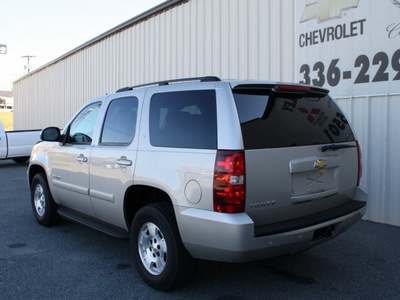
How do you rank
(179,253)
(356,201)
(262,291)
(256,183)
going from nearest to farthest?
(256,183), (179,253), (262,291), (356,201)

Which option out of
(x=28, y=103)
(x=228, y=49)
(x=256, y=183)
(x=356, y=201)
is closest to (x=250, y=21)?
(x=228, y=49)

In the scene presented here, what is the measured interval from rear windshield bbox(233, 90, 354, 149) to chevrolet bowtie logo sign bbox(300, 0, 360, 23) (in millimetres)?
3163

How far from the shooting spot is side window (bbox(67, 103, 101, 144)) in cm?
461

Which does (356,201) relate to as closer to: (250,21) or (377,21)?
(377,21)

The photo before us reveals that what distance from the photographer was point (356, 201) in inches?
147

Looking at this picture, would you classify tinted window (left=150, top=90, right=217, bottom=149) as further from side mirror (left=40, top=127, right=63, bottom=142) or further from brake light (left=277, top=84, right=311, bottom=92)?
side mirror (left=40, top=127, right=63, bottom=142)

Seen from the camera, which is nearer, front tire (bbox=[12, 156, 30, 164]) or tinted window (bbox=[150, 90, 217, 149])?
tinted window (bbox=[150, 90, 217, 149])

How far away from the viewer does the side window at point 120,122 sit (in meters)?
3.93

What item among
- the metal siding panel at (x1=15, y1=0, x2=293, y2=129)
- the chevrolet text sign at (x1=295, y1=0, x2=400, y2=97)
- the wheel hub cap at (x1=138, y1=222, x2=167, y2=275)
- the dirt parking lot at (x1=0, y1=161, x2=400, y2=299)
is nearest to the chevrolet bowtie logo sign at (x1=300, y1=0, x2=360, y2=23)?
the chevrolet text sign at (x1=295, y1=0, x2=400, y2=97)

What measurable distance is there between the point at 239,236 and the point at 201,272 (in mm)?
1282

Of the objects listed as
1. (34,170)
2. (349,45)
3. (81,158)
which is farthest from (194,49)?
(81,158)

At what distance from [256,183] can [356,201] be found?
4.62 ft

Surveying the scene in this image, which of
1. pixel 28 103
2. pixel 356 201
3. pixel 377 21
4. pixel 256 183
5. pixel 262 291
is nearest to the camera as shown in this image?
pixel 256 183

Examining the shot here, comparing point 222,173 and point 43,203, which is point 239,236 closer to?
point 222,173
